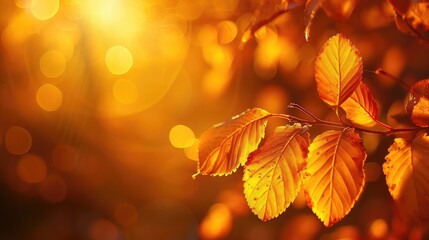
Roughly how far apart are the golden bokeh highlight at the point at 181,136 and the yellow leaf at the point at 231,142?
6.15ft

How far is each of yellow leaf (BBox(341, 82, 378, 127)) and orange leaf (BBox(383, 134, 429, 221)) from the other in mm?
52

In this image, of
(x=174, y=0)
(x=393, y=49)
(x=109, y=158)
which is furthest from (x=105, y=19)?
(x=393, y=49)

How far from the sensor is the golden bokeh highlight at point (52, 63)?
2959 millimetres

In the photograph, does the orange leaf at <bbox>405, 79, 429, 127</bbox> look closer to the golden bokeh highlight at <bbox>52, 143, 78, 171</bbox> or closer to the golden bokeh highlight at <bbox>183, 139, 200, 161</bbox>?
the golden bokeh highlight at <bbox>183, 139, 200, 161</bbox>

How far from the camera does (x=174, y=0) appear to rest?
2361 millimetres

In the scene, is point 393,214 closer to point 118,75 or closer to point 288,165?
point 288,165

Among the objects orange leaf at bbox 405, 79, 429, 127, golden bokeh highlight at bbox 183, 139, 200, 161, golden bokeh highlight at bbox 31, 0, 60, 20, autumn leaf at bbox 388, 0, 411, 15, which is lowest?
golden bokeh highlight at bbox 183, 139, 200, 161

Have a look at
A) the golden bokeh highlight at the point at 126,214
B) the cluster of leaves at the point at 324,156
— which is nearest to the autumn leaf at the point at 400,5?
the cluster of leaves at the point at 324,156

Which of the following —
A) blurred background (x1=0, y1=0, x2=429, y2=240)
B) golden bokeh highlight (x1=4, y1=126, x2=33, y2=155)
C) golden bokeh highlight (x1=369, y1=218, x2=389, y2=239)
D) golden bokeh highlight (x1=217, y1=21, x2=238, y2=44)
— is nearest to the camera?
golden bokeh highlight (x1=369, y1=218, x2=389, y2=239)

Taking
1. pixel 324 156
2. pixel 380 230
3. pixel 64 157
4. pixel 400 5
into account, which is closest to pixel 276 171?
pixel 324 156

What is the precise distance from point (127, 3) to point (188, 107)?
592 millimetres

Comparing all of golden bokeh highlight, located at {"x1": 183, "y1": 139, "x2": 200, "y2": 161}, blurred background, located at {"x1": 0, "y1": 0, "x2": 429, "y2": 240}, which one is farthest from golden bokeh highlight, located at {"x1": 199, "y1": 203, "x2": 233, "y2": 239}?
golden bokeh highlight, located at {"x1": 183, "y1": 139, "x2": 200, "y2": 161}

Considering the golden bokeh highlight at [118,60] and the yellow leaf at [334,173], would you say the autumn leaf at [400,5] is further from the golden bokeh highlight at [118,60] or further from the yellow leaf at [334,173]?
the golden bokeh highlight at [118,60]

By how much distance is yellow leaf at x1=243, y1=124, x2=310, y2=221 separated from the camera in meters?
0.76
